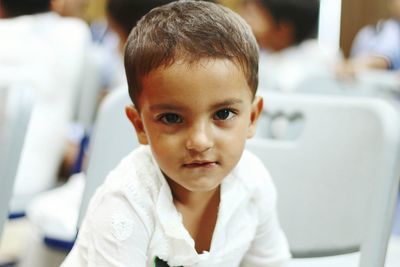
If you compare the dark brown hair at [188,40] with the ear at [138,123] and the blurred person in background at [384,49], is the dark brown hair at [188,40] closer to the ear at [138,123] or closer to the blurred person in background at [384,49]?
the ear at [138,123]

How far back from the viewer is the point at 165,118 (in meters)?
0.55

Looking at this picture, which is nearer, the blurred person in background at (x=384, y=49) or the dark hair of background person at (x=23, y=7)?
the dark hair of background person at (x=23, y=7)

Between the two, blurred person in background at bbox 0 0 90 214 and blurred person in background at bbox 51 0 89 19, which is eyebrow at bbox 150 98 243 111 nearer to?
blurred person in background at bbox 0 0 90 214

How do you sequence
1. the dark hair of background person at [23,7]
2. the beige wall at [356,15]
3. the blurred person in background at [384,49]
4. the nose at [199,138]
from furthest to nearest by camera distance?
the beige wall at [356,15] → the blurred person in background at [384,49] → the dark hair of background person at [23,7] → the nose at [199,138]

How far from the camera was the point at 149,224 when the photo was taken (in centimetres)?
60

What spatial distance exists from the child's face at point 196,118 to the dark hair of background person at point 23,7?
3.03 ft

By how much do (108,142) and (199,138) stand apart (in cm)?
29

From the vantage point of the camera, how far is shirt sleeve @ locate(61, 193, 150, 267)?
58 centimetres

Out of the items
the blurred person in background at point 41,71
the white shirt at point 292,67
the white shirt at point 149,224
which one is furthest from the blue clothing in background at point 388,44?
the white shirt at point 149,224

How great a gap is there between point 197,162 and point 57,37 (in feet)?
3.40

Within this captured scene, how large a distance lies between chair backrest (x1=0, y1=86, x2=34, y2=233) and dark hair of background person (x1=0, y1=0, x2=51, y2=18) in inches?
27.9

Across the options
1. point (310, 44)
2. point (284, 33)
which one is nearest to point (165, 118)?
point (284, 33)

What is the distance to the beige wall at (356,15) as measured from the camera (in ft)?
15.0

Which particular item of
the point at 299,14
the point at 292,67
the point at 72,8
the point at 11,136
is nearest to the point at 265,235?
the point at 11,136
